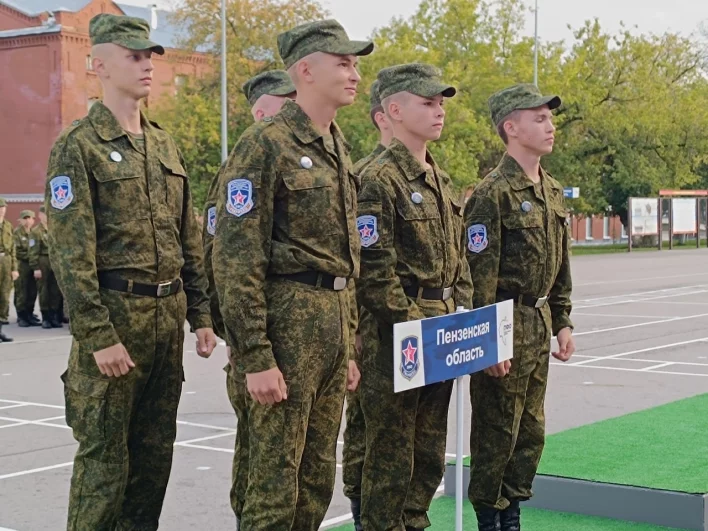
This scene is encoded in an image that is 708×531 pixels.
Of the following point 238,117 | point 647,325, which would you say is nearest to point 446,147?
point 238,117

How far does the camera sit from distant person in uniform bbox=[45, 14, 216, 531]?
463 cm

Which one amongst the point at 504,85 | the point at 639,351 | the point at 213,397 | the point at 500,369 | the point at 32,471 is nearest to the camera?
the point at 500,369

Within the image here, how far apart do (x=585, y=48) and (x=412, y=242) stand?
144ft

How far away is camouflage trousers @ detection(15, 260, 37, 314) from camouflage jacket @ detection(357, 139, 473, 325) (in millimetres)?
14585

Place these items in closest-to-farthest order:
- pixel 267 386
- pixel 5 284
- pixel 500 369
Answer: pixel 267 386 → pixel 500 369 → pixel 5 284

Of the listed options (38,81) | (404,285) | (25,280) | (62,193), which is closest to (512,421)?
(404,285)

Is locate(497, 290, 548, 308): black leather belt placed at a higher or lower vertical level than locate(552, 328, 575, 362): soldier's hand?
higher

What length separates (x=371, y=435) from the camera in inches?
207

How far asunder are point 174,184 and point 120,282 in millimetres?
529

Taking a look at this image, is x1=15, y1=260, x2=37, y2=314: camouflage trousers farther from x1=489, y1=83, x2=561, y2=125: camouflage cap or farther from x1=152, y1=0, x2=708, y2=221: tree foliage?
x1=152, y1=0, x2=708, y2=221: tree foliage

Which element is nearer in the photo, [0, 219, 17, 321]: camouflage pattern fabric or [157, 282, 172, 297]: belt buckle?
[157, 282, 172, 297]: belt buckle

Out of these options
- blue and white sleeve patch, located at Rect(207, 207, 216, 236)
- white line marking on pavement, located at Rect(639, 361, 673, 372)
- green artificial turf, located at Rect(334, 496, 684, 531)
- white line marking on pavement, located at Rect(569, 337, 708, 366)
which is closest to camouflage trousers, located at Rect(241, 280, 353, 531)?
blue and white sleeve patch, located at Rect(207, 207, 216, 236)

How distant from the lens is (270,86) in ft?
20.1

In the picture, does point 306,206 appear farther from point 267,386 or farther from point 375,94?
point 375,94
